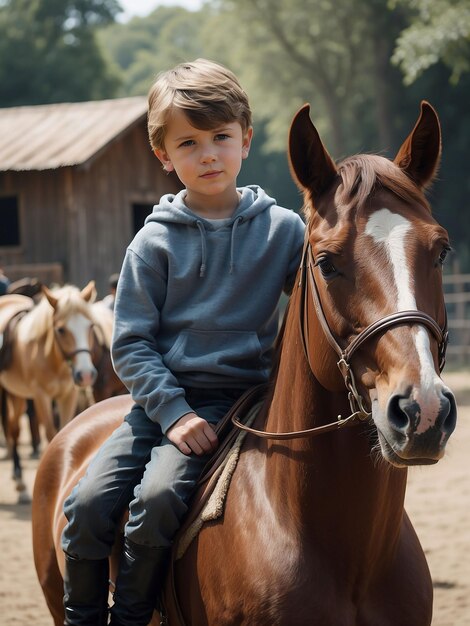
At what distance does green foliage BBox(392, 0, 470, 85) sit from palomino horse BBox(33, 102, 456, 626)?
1746 centimetres

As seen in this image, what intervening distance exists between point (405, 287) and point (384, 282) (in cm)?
5

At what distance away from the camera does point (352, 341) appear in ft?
7.05

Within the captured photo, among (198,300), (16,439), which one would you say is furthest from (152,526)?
(16,439)

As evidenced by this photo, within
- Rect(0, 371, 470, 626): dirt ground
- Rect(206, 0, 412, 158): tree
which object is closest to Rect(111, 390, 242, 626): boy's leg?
Rect(0, 371, 470, 626): dirt ground

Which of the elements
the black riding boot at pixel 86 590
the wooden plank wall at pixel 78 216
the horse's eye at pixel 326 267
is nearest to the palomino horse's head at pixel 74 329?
the black riding boot at pixel 86 590

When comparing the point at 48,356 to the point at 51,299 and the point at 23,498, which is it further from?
the point at 23,498

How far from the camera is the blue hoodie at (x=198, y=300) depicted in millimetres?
2758

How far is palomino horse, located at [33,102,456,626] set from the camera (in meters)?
2.11

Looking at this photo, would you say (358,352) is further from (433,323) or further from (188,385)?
(188,385)

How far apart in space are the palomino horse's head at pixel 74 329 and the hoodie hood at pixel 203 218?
5759 mm

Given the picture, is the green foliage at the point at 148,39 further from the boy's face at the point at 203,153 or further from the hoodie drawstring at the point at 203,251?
the hoodie drawstring at the point at 203,251

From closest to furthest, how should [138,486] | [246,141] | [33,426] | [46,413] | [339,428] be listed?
[339,428]
[138,486]
[246,141]
[46,413]
[33,426]

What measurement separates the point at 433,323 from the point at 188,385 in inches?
39.0

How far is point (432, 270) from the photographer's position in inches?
86.0
